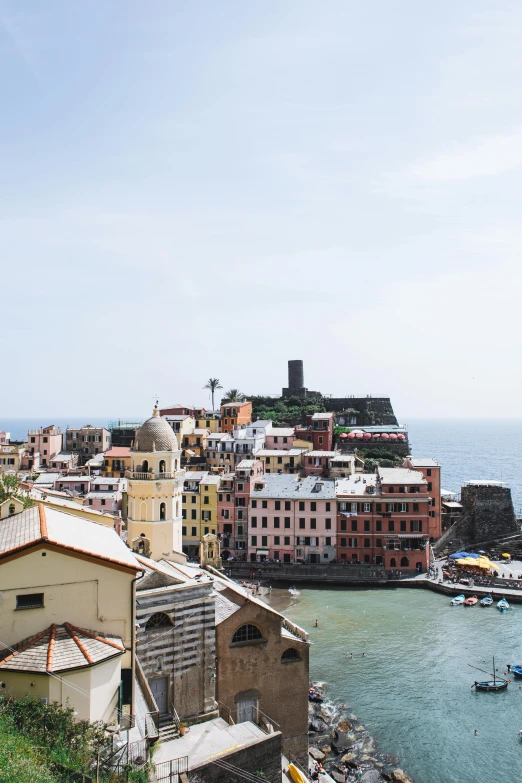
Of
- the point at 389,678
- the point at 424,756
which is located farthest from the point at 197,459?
the point at 424,756

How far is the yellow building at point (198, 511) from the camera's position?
66938 millimetres

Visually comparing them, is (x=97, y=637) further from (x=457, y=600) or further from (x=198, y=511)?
(x=198, y=511)

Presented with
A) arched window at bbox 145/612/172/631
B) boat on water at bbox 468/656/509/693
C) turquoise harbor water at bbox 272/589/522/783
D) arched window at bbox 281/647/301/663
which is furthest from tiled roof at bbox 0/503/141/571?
boat on water at bbox 468/656/509/693

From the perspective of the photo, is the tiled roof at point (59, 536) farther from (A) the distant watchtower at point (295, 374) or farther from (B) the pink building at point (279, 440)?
(A) the distant watchtower at point (295, 374)

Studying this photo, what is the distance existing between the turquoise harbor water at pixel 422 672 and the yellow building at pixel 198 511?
13.9m

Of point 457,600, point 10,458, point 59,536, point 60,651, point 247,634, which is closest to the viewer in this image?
point 60,651

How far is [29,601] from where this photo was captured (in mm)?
16656

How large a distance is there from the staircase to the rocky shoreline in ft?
32.8

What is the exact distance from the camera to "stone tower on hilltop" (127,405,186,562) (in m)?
33.3

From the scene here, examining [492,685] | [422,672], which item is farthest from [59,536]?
[492,685]

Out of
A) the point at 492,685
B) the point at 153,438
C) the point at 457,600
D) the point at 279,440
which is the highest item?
the point at 153,438

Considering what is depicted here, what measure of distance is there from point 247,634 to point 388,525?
37.3m

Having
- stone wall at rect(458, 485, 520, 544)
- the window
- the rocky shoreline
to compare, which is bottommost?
the rocky shoreline

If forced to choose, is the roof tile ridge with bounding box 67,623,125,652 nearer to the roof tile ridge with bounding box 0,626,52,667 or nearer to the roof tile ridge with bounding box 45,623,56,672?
the roof tile ridge with bounding box 45,623,56,672
